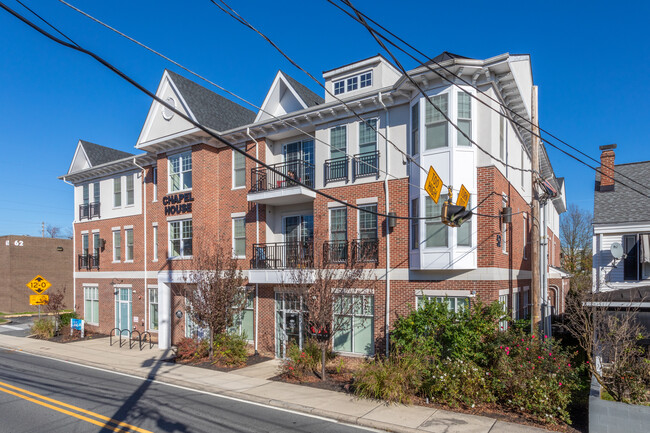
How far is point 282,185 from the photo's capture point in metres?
18.3

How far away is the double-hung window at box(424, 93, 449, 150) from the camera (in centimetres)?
1423

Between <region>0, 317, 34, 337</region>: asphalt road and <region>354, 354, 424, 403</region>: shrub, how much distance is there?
21992 millimetres

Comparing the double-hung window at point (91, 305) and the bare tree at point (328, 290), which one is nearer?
the bare tree at point (328, 290)

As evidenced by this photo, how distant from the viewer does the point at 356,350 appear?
15734mm

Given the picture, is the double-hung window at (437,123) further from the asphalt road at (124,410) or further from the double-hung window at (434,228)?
the asphalt road at (124,410)

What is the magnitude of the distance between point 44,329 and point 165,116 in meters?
13.3

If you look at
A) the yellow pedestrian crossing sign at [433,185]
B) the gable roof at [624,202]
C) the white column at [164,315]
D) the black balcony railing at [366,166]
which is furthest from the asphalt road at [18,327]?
the gable roof at [624,202]

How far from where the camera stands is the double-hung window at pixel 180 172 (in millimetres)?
20969

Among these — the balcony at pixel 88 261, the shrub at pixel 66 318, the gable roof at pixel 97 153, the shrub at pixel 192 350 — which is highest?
the gable roof at pixel 97 153

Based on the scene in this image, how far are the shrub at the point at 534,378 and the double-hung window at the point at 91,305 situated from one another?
22.3 metres

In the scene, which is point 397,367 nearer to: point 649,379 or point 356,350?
point 356,350

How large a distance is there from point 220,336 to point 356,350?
16.9 ft

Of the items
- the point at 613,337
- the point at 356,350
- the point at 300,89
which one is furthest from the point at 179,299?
the point at 613,337

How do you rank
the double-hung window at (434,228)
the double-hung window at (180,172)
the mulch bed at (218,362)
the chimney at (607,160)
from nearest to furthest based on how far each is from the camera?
the double-hung window at (434,228) → the mulch bed at (218,362) → the double-hung window at (180,172) → the chimney at (607,160)
